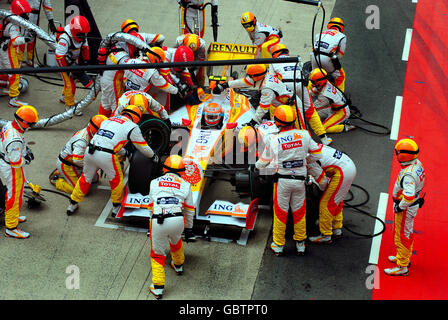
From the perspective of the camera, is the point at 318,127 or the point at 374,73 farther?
the point at 374,73

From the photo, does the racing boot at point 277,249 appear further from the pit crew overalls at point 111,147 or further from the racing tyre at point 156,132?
the racing tyre at point 156,132

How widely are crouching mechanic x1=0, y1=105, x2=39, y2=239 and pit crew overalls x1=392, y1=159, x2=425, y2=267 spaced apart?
16.8 ft

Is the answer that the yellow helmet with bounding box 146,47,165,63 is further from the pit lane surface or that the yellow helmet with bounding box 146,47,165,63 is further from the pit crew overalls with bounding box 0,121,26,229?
the pit crew overalls with bounding box 0,121,26,229

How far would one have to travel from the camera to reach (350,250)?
8906 mm

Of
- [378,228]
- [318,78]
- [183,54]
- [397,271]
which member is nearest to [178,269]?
[397,271]

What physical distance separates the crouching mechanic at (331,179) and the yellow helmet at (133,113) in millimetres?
2669

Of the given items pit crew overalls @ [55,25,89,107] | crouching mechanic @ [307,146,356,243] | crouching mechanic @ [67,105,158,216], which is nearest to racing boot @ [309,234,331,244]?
crouching mechanic @ [307,146,356,243]

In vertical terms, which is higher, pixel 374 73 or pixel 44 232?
pixel 374 73

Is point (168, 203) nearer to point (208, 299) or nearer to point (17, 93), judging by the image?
point (208, 299)

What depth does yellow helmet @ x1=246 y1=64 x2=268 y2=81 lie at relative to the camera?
10398mm

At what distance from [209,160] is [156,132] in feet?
3.66

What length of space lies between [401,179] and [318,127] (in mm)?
2892

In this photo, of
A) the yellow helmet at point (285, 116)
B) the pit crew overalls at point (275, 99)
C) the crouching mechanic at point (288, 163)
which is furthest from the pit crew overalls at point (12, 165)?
the pit crew overalls at point (275, 99)

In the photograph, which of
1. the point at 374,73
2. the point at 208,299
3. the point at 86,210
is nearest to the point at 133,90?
the point at 86,210
